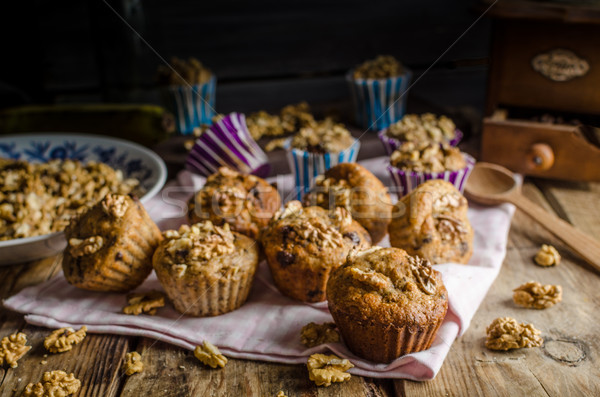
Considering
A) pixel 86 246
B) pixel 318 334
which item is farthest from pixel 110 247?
pixel 318 334

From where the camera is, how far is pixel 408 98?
109 inches

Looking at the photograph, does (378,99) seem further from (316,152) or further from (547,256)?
(547,256)

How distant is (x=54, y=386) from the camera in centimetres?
115

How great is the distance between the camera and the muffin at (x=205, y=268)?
131 cm

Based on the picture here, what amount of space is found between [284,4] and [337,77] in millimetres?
487

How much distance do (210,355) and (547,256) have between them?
0.97m

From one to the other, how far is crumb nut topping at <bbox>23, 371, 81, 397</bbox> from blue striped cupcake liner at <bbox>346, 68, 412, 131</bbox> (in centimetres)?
163

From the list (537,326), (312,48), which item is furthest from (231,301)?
(312,48)

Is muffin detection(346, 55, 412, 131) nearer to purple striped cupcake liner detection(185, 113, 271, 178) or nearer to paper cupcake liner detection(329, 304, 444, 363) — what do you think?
purple striped cupcake liner detection(185, 113, 271, 178)

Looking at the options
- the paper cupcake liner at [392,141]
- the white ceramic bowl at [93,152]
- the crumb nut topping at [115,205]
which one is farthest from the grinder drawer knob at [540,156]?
the crumb nut topping at [115,205]

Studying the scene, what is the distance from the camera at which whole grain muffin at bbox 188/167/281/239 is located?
1.53 metres

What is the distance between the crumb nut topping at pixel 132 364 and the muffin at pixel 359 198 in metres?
0.61

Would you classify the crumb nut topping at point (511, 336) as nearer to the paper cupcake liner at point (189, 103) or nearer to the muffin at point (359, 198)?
the muffin at point (359, 198)

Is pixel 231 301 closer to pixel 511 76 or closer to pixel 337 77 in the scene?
pixel 511 76
